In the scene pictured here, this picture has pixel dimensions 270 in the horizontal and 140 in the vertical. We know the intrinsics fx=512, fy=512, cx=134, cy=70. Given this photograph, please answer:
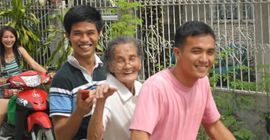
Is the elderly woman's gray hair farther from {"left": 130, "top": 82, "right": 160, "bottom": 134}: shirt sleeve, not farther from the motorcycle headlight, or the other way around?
the motorcycle headlight

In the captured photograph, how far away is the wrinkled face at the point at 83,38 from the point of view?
101 inches

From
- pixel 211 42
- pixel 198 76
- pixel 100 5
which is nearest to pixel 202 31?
pixel 211 42

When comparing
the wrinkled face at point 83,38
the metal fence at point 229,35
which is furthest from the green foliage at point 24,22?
the wrinkled face at point 83,38

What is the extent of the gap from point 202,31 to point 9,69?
4358 mm

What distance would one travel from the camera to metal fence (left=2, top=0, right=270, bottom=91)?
18.3 feet

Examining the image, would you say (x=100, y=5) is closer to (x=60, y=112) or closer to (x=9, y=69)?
(x=9, y=69)

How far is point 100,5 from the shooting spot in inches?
304

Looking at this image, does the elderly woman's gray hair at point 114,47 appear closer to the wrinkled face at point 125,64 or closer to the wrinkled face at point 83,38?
the wrinkled face at point 125,64

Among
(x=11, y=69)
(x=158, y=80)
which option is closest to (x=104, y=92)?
(x=158, y=80)

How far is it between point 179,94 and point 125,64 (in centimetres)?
29

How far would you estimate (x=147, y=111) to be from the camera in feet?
6.91

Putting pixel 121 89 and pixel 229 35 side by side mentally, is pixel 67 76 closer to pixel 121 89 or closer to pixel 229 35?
pixel 121 89

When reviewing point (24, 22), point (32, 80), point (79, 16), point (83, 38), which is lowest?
point (32, 80)

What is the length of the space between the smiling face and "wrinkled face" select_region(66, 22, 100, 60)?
3855mm
